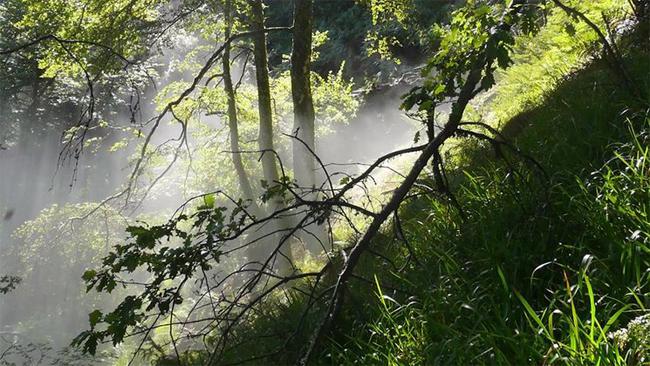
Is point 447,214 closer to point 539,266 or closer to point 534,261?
point 534,261

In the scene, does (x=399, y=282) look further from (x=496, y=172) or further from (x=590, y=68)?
(x=590, y=68)

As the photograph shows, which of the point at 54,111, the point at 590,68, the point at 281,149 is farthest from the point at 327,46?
the point at 590,68

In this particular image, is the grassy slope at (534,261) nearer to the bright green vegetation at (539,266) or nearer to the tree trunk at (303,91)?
the bright green vegetation at (539,266)

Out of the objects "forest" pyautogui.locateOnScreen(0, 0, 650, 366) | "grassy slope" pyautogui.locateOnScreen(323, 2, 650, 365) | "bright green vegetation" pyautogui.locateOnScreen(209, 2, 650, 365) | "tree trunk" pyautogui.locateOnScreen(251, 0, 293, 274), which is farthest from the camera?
"tree trunk" pyautogui.locateOnScreen(251, 0, 293, 274)

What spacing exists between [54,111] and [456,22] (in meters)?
27.4

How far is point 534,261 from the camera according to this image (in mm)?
2922

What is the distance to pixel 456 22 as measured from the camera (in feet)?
10.3

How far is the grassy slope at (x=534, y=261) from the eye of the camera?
2346 mm

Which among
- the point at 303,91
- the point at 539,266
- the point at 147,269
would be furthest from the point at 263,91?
the point at 539,266

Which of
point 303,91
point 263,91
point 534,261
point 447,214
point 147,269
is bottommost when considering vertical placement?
point 534,261

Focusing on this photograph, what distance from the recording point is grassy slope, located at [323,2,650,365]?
2346 mm

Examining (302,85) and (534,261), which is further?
(302,85)

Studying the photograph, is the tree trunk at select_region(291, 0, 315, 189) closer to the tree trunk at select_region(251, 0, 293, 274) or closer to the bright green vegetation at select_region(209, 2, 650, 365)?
the tree trunk at select_region(251, 0, 293, 274)

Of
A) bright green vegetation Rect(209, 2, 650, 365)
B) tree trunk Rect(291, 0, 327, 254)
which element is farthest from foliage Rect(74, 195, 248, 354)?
tree trunk Rect(291, 0, 327, 254)
